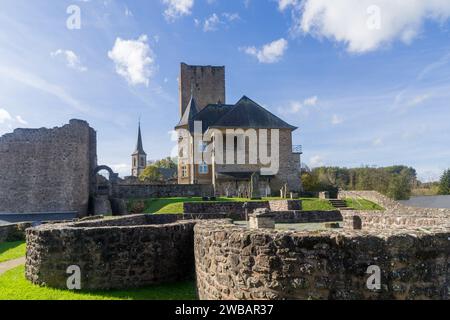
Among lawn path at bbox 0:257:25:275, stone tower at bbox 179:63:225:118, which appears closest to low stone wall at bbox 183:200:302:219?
lawn path at bbox 0:257:25:275

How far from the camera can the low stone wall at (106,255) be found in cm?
894

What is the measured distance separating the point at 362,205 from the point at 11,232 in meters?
23.1

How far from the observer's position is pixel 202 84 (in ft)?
195

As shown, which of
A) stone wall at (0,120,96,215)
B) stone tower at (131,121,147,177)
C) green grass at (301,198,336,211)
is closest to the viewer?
green grass at (301,198,336,211)

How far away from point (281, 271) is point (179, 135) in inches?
1845

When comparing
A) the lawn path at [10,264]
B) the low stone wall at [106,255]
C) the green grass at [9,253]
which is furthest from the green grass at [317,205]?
the lawn path at [10,264]

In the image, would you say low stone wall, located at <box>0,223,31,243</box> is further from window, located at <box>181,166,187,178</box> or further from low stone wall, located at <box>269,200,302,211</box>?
window, located at <box>181,166,187,178</box>

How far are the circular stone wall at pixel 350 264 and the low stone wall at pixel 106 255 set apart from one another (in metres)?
4.02

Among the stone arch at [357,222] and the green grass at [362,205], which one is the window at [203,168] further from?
the stone arch at [357,222]

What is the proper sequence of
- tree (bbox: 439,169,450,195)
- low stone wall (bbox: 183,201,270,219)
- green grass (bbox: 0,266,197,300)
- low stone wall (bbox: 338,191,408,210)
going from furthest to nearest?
tree (bbox: 439,169,450,195) < low stone wall (bbox: 338,191,408,210) < low stone wall (bbox: 183,201,270,219) < green grass (bbox: 0,266,197,300)

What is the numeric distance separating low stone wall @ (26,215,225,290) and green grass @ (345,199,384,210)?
2019cm

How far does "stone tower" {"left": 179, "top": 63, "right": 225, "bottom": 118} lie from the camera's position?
5916 centimetres
